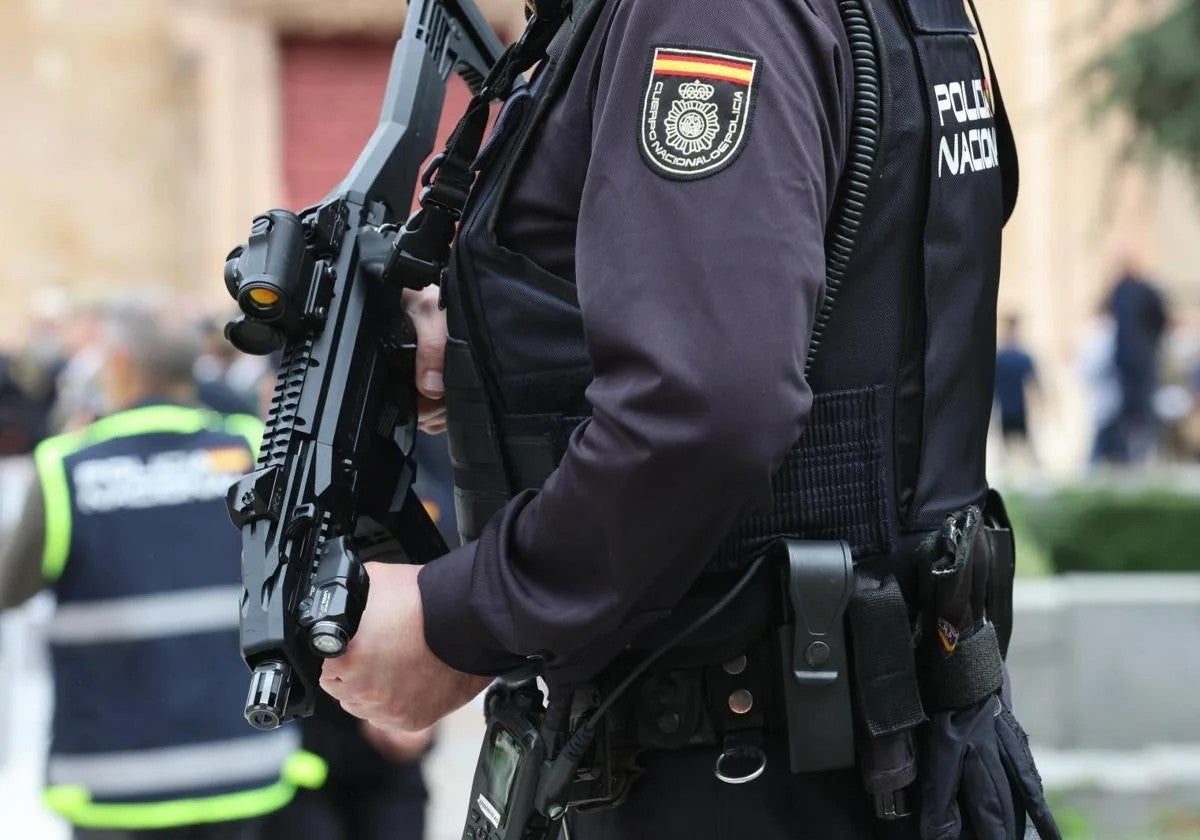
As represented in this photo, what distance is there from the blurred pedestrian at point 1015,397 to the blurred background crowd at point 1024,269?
37mm

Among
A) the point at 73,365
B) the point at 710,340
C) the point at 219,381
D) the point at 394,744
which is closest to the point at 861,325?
the point at 710,340

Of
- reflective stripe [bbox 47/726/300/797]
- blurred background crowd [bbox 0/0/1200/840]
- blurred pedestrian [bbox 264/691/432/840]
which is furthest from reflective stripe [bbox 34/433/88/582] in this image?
blurred pedestrian [bbox 264/691/432/840]

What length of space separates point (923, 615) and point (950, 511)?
0.13 metres

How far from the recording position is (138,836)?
3559 mm

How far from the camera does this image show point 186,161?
19.4 m

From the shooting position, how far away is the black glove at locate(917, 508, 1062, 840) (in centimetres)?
177

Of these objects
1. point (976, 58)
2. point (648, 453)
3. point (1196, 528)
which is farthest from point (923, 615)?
point (1196, 528)

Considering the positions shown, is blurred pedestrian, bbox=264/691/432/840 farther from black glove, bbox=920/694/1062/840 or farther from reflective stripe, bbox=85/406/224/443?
black glove, bbox=920/694/1062/840

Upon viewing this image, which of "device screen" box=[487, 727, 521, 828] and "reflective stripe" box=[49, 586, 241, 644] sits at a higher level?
"device screen" box=[487, 727, 521, 828]

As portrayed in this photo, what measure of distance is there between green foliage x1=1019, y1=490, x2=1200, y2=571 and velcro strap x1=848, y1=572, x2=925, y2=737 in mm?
5378

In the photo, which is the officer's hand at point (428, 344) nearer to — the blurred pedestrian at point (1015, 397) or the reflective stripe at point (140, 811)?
the reflective stripe at point (140, 811)

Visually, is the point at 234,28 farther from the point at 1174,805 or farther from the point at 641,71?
the point at 641,71

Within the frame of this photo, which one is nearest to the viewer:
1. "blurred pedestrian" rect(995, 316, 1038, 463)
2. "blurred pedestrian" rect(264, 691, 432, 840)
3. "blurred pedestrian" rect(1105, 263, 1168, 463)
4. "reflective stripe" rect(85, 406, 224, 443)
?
"reflective stripe" rect(85, 406, 224, 443)

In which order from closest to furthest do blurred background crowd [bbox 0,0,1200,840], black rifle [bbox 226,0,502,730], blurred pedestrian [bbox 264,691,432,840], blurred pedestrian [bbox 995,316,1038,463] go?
black rifle [bbox 226,0,502,730] < blurred pedestrian [bbox 264,691,432,840] < blurred background crowd [bbox 0,0,1200,840] < blurred pedestrian [bbox 995,316,1038,463]
